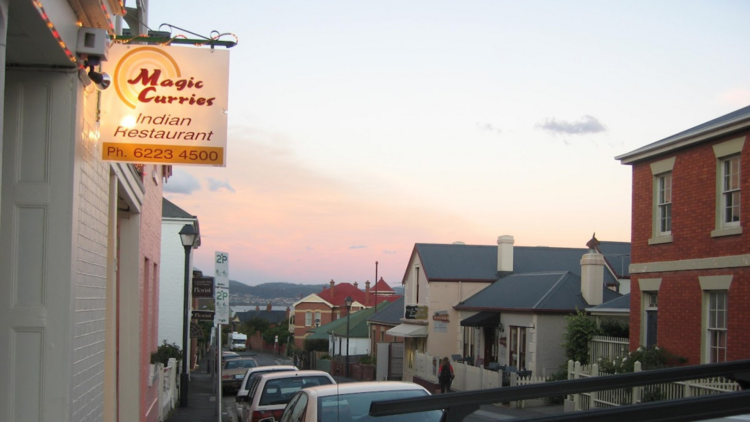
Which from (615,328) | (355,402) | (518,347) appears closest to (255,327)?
(518,347)

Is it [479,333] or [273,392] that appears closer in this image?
[273,392]

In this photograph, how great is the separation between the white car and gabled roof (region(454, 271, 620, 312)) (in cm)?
2170

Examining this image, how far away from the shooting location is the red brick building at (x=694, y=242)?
1856 cm

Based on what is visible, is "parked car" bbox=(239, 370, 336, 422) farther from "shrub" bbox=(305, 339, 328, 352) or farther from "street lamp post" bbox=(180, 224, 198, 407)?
"shrub" bbox=(305, 339, 328, 352)

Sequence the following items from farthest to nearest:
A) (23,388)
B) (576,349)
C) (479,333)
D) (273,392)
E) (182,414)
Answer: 1. (479,333)
2. (576,349)
3. (182,414)
4. (273,392)
5. (23,388)

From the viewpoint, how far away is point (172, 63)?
24.7ft

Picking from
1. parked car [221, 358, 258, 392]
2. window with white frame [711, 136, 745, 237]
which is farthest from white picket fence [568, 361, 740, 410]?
parked car [221, 358, 258, 392]

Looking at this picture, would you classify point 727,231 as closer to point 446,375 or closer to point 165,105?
point 446,375

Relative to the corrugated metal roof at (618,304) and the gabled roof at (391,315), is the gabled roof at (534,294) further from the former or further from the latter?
the gabled roof at (391,315)

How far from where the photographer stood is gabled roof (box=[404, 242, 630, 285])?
42.8 metres

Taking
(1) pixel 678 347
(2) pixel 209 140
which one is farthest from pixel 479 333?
(2) pixel 209 140

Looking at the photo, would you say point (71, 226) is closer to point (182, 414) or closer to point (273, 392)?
point (273, 392)

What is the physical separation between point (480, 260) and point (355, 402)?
36933mm

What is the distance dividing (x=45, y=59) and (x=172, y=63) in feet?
4.92
